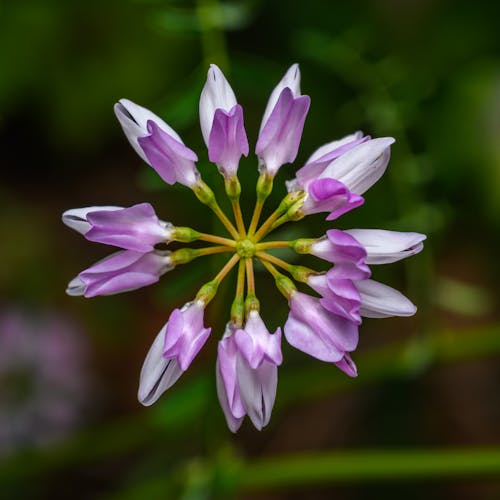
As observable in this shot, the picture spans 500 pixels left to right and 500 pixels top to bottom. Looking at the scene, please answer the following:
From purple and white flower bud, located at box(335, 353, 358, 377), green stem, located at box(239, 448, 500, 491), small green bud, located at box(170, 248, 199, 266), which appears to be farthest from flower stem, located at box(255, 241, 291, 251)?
green stem, located at box(239, 448, 500, 491)

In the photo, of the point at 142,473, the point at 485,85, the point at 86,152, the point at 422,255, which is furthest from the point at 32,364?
the point at 485,85

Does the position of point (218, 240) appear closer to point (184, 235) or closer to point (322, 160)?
point (184, 235)

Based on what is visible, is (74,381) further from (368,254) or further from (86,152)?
(368,254)

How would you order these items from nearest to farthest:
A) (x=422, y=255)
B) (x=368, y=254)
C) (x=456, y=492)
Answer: (x=368, y=254), (x=422, y=255), (x=456, y=492)

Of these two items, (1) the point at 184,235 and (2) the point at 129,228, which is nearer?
(2) the point at 129,228

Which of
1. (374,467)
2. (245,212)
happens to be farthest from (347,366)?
(245,212)

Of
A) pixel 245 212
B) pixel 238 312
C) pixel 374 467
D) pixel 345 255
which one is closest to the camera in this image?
pixel 345 255

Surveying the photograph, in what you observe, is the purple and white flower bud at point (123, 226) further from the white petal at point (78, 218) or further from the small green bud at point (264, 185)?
the small green bud at point (264, 185)
